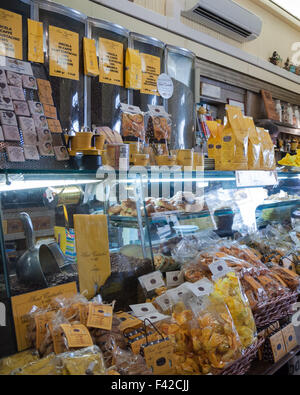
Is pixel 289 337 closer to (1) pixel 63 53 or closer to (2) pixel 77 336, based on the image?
(2) pixel 77 336

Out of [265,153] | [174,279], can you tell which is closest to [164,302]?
[174,279]

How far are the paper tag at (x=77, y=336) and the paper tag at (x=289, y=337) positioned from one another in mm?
903

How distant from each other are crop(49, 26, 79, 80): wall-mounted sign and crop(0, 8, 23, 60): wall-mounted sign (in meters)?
0.21

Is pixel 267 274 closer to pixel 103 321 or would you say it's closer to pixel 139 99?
pixel 103 321

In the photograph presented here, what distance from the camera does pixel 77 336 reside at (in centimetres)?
98

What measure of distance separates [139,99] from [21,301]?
2.05m

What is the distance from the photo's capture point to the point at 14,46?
2.10 m

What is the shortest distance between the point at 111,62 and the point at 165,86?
21.0 inches

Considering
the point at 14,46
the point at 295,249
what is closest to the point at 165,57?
the point at 14,46

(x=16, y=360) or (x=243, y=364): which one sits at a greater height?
(x=16, y=360)

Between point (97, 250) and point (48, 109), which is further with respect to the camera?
point (48, 109)

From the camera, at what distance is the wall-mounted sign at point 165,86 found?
113 inches

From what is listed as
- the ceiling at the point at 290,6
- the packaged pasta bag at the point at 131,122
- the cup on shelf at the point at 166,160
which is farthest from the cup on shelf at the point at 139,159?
the ceiling at the point at 290,6

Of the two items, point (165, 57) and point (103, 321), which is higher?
point (165, 57)
